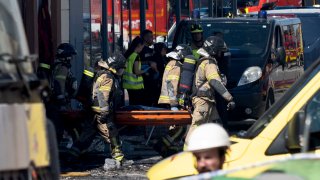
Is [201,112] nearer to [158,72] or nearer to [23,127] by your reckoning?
[158,72]

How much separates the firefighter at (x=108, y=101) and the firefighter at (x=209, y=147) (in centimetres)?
752

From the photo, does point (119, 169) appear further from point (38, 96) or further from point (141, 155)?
point (38, 96)

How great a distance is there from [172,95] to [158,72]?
3465 mm

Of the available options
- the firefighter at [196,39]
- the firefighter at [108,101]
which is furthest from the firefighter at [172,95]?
the firefighter at [196,39]

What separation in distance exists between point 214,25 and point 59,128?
4838mm

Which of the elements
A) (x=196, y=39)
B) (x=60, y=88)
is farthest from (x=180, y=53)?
(x=60, y=88)

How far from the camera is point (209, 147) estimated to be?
584 centimetres

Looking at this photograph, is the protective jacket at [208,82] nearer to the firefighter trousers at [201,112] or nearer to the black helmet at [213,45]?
the firefighter trousers at [201,112]

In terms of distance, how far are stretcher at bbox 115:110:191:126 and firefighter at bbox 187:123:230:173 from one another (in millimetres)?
7964

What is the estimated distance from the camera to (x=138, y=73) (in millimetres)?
16875

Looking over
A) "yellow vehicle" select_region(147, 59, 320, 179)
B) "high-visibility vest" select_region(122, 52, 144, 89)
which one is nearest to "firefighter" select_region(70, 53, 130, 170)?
"high-visibility vest" select_region(122, 52, 144, 89)

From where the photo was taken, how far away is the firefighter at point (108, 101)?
43.9 feet

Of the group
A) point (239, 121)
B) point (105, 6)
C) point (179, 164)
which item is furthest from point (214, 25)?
point (179, 164)

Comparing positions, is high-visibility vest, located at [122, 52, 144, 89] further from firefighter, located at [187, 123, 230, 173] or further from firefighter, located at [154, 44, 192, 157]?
firefighter, located at [187, 123, 230, 173]
